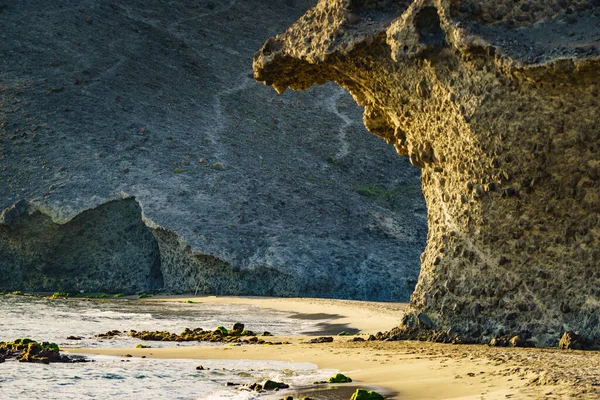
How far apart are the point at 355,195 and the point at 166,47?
11909 millimetres

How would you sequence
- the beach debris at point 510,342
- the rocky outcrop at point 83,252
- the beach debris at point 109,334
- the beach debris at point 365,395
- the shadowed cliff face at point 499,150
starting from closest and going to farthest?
the beach debris at point 365,395 < the shadowed cliff face at point 499,150 < the beach debris at point 510,342 < the beach debris at point 109,334 < the rocky outcrop at point 83,252

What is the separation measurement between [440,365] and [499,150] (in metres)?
3.13

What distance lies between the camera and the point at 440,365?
35.9ft

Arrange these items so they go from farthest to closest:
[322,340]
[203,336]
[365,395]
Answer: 1. [203,336]
2. [322,340]
3. [365,395]

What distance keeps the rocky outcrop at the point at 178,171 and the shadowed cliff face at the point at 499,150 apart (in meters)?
17.0

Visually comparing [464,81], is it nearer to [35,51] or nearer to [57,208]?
[57,208]

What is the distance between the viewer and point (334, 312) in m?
22.2

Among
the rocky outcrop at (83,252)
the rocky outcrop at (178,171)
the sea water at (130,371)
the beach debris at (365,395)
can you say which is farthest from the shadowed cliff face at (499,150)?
the rocky outcrop at (83,252)

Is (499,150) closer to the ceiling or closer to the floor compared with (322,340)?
closer to the ceiling

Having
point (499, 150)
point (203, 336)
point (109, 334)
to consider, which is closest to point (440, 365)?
point (499, 150)

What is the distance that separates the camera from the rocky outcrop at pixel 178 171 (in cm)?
3200

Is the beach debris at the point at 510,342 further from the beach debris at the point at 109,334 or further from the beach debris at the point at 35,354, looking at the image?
the beach debris at the point at 109,334

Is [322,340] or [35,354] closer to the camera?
[35,354]

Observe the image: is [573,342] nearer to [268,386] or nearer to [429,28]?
[268,386]
